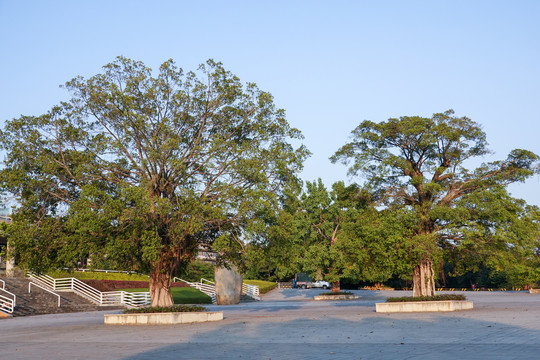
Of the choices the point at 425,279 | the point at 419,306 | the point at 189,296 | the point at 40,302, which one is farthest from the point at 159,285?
the point at 189,296

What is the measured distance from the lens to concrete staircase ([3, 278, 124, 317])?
33.3 metres

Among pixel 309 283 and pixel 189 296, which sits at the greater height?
pixel 309 283

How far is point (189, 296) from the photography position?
44.0 metres

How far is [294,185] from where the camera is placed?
81.9 feet

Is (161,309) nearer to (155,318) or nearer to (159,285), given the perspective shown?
(155,318)

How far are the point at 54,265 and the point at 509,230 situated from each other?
71.1 feet

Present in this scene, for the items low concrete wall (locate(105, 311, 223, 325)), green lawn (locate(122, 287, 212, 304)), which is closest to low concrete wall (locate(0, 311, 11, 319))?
low concrete wall (locate(105, 311, 223, 325))

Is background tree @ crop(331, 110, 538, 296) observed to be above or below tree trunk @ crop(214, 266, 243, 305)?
above

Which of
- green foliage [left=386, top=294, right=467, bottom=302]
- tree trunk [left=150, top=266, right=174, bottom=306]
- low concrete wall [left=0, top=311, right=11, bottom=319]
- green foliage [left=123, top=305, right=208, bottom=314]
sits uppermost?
tree trunk [left=150, top=266, right=174, bottom=306]

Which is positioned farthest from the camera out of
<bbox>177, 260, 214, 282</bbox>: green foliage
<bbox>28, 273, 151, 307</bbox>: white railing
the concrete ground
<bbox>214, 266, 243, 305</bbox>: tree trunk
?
<bbox>177, 260, 214, 282</bbox>: green foliage

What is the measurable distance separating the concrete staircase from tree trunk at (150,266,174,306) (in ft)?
41.4

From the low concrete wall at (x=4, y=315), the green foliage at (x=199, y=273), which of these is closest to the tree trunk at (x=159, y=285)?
the low concrete wall at (x=4, y=315)

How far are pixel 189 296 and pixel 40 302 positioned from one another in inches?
484

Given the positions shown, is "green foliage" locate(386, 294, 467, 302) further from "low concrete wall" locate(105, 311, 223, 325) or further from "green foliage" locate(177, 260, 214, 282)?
"green foliage" locate(177, 260, 214, 282)
